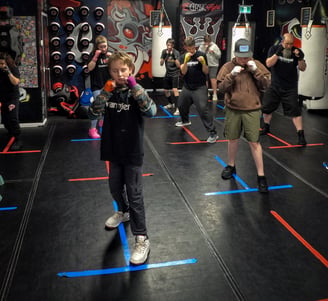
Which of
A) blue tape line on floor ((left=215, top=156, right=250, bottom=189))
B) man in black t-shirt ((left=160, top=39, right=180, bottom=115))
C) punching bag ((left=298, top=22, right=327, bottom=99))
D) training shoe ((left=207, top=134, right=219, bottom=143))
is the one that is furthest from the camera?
man in black t-shirt ((left=160, top=39, right=180, bottom=115))

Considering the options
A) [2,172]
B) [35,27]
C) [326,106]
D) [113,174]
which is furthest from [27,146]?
[326,106]

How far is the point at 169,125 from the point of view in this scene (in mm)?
8922

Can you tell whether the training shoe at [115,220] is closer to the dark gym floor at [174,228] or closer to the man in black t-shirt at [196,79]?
the dark gym floor at [174,228]

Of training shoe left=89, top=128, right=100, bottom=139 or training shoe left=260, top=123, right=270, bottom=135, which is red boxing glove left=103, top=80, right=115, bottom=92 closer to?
training shoe left=89, top=128, right=100, bottom=139

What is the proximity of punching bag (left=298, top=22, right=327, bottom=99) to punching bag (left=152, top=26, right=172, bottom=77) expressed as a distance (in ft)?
12.8

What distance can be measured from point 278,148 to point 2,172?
457cm

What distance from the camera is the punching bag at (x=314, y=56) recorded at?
7.86 m

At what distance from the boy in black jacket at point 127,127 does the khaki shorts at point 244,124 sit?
2.00 meters

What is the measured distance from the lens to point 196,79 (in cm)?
747

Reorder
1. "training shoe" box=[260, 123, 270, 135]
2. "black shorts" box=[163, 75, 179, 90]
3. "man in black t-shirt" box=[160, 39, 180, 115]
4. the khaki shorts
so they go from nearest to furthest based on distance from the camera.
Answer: the khaki shorts < "training shoe" box=[260, 123, 270, 135] < "man in black t-shirt" box=[160, 39, 180, 115] < "black shorts" box=[163, 75, 179, 90]

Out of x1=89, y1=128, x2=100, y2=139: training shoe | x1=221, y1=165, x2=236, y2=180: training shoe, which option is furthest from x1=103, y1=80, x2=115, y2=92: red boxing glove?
x1=89, y1=128, x2=100, y2=139: training shoe

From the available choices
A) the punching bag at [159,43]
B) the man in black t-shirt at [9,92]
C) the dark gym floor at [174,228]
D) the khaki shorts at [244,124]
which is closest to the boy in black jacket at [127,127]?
the dark gym floor at [174,228]

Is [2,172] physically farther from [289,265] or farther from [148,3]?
[148,3]

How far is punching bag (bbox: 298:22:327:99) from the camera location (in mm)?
7863
